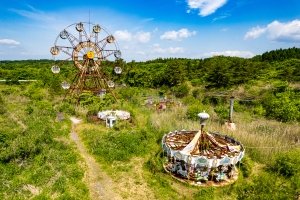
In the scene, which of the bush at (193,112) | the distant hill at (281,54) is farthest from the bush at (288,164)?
the distant hill at (281,54)

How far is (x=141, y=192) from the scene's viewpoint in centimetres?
895

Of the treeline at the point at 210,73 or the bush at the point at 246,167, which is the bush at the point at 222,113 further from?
the treeline at the point at 210,73

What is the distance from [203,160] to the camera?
8883 millimetres

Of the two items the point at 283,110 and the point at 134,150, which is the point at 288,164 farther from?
the point at 283,110

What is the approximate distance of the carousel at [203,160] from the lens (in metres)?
9.03

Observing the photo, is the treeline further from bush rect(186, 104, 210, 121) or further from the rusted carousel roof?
the rusted carousel roof

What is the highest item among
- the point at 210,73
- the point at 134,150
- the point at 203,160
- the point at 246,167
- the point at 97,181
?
the point at 210,73

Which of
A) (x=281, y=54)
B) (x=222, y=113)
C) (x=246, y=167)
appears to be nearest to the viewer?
(x=246, y=167)

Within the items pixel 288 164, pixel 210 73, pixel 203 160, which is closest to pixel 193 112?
pixel 288 164

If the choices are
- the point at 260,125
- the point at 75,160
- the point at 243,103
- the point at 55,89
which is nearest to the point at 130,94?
the point at 55,89

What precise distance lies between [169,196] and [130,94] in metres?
17.6

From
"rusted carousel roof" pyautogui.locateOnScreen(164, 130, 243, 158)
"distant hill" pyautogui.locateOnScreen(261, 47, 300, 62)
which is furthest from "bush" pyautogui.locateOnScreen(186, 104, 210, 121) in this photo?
"distant hill" pyautogui.locateOnScreen(261, 47, 300, 62)

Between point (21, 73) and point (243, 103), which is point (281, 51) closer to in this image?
point (243, 103)

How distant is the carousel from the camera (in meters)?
9.03
